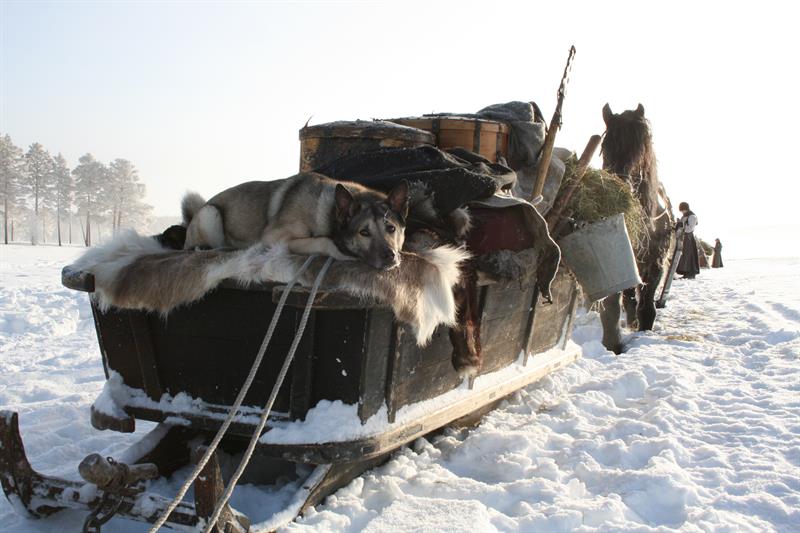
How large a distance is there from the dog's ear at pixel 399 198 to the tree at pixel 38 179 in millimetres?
69477

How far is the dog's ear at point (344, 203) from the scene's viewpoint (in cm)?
330

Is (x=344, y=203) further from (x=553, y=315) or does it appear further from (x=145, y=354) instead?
(x=553, y=315)

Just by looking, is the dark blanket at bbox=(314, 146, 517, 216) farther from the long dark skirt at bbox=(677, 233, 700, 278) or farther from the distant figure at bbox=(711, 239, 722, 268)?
the distant figure at bbox=(711, 239, 722, 268)

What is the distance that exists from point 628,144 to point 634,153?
13 cm

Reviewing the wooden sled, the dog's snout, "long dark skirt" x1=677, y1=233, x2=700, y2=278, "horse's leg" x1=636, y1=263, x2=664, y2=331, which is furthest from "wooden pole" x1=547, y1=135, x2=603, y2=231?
"long dark skirt" x1=677, y1=233, x2=700, y2=278

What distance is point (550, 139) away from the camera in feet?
16.2

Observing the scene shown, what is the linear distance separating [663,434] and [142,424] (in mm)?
3884

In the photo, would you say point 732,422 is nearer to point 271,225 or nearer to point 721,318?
point 271,225

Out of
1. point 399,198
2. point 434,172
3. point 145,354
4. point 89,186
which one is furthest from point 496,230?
point 89,186

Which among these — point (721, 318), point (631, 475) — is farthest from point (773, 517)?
point (721, 318)

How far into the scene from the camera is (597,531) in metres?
2.87

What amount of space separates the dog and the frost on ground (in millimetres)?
1308

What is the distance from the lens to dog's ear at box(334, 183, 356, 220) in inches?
130

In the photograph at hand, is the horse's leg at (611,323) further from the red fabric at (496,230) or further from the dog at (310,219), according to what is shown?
the dog at (310,219)
